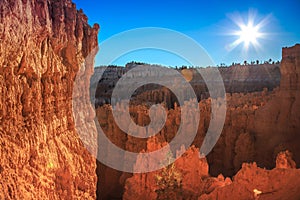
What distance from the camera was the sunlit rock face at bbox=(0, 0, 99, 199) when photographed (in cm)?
326

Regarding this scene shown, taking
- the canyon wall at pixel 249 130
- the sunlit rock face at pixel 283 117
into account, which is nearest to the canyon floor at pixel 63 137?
the canyon wall at pixel 249 130

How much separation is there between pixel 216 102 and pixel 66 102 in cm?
1106

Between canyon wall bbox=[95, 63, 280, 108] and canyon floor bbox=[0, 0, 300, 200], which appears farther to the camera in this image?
canyon wall bbox=[95, 63, 280, 108]

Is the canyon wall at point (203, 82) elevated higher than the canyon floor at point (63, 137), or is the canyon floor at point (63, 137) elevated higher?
the canyon wall at point (203, 82)

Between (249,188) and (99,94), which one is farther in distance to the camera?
(99,94)

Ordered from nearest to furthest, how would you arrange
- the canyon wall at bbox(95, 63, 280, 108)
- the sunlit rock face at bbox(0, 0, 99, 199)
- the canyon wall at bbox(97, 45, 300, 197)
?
the sunlit rock face at bbox(0, 0, 99, 199) < the canyon wall at bbox(97, 45, 300, 197) < the canyon wall at bbox(95, 63, 280, 108)

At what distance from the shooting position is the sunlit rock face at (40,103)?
10.7ft

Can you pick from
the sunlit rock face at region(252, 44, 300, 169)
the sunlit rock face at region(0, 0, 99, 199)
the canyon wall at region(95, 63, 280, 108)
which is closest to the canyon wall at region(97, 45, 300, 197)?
the sunlit rock face at region(252, 44, 300, 169)

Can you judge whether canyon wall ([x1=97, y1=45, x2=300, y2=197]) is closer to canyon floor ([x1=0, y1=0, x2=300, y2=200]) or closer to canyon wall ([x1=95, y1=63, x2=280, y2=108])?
canyon floor ([x1=0, y1=0, x2=300, y2=200])

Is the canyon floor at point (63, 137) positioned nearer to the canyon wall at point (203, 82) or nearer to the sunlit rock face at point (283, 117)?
the sunlit rock face at point (283, 117)

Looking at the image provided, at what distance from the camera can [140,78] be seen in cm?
3297

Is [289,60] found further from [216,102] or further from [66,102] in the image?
[66,102]

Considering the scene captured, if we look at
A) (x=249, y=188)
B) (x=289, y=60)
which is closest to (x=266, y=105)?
(x=289, y=60)

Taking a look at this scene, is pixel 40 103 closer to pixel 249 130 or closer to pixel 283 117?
pixel 249 130
